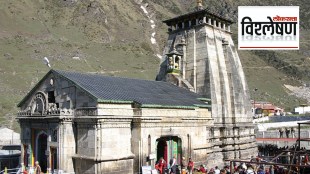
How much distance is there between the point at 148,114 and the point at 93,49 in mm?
115085

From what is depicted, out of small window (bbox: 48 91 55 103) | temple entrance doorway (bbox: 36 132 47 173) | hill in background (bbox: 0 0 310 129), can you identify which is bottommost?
temple entrance doorway (bbox: 36 132 47 173)

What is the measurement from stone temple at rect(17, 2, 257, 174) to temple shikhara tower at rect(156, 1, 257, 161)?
0.11 m

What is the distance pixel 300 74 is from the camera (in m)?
179

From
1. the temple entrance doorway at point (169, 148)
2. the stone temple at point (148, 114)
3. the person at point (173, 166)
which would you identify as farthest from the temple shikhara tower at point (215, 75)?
the person at point (173, 166)

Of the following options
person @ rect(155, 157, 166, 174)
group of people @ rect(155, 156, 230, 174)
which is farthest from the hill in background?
person @ rect(155, 157, 166, 174)

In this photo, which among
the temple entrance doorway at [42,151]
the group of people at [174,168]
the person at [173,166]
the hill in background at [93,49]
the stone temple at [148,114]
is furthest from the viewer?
the hill in background at [93,49]

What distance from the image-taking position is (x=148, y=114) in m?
29.5

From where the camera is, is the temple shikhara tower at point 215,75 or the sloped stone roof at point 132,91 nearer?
the sloped stone roof at point 132,91

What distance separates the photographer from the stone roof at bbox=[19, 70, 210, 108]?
2850 cm

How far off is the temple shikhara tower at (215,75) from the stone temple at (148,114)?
11 centimetres

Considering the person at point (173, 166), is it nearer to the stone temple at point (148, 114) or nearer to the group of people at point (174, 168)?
the group of people at point (174, 168)

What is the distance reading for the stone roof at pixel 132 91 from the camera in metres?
28.5

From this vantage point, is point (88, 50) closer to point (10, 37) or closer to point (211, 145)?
point (10, 37)

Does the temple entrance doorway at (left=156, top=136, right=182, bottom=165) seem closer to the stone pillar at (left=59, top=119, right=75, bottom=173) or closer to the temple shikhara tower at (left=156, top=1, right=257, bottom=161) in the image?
the temple shikhara tower at (left=156, top=1, right=257, bottom=161)
